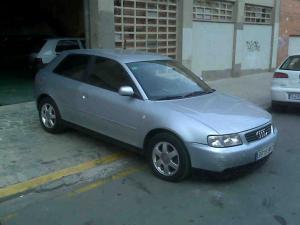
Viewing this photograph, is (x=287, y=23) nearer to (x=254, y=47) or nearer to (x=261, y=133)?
(x=254, y=47)

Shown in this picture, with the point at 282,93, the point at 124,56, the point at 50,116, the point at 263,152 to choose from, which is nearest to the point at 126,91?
the point at 124,56

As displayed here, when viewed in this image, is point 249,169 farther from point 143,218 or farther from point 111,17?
point 111,17

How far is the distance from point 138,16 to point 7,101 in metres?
4.61

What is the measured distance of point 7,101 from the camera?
9.55m

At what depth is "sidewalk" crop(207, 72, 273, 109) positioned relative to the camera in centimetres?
1107

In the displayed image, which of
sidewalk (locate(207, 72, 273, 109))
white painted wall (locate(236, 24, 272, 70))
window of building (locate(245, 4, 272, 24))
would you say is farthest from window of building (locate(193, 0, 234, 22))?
sidewalk (locate(207, 72, 273, 109))

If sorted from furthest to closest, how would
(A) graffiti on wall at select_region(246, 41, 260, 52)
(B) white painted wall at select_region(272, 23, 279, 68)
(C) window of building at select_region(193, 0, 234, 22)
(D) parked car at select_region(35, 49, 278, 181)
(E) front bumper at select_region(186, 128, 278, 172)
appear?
(B) white painted wall at select_region(272, 23, 279, 68)
(A) graffiti on wall at select_region(246, 41, 260, 52)
(C) window of building at select_region(193, 0, 234, 22)
(D) parked car at select_region(35, 49, 278, 181)
(E) front bumper at select_region(186, 128, 278, 172)

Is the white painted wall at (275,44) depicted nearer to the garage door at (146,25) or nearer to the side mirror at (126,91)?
the garage door at (146,25)

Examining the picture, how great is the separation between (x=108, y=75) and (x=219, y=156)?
2.15 meters

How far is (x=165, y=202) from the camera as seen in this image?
450cm

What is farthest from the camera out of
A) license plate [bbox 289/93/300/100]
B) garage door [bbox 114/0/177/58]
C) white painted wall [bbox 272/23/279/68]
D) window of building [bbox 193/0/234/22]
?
white painted wall [bbox 272/23/279/68]

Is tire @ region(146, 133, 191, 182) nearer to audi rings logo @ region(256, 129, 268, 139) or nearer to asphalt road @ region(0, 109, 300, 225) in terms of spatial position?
asphalt road @ region(0, 109, 300, 225)

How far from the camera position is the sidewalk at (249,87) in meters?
11.1

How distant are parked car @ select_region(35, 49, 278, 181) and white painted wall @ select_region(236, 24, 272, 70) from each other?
10.8 metres
